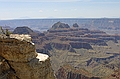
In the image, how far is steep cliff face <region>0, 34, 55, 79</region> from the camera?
1812cm

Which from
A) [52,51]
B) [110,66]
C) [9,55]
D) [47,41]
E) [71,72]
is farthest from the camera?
[47,41]

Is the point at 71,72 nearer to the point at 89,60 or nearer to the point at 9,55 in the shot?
the point at 89,60

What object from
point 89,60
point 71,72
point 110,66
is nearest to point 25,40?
point 71,72

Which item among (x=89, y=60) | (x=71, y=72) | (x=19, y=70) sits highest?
(x=19, y=70)

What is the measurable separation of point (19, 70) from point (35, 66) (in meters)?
1.14

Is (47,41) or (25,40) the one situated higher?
(25,40)

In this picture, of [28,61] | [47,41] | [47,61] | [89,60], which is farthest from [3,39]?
[47,41]

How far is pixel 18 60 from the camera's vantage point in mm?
18250

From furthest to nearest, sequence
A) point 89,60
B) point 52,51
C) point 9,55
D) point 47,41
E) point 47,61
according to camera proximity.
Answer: point 47,41
point 52,51
point 89,60
point 47,61
point 9,55

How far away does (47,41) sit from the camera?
625ft

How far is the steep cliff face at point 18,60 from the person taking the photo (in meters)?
18.1

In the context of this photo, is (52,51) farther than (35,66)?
Yes

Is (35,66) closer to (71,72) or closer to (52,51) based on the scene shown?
(71,72)

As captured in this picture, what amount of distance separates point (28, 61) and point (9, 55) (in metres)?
1.38
